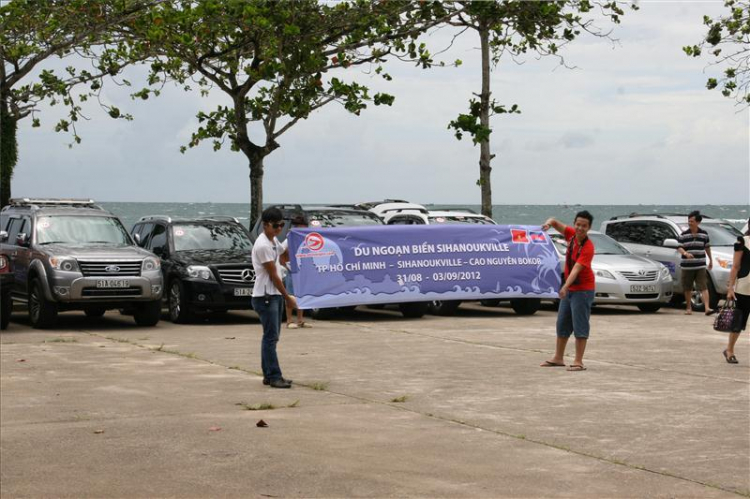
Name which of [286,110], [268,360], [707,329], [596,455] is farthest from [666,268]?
[596,455]

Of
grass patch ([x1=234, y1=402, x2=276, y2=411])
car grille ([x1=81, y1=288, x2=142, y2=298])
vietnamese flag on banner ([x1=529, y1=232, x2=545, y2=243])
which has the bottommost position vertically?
grass patch ([x1=234, y1=402, x2=276, y2=411])

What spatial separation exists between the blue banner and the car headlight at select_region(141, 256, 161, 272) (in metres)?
2.30

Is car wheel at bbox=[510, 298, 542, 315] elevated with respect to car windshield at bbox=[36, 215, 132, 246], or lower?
lower

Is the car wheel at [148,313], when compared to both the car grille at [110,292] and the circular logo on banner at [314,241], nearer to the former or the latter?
the car grille at [110,292]

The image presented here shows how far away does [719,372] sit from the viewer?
12.6 meters

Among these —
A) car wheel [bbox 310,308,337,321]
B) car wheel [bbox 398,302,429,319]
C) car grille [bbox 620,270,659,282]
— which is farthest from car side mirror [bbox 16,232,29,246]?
car grille [bbox 620,270,659,282]

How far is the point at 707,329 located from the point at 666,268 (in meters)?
3.79

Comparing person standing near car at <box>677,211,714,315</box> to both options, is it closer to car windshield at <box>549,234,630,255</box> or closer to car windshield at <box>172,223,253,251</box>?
car windshield at <box>549,234,630,255</box>

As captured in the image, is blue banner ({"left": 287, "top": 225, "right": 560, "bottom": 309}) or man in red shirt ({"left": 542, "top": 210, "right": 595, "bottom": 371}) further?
blue banner ({"left": 287, "top": 225, "right": 560, "bottom": 309})

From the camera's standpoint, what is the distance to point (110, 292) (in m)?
17.8

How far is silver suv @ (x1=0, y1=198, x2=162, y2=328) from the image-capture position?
1769 centimetres

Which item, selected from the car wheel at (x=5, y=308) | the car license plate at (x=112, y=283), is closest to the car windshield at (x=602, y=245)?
the car license plate at (x=112, y=283)

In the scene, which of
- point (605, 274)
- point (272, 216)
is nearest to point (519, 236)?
point (605, 274)

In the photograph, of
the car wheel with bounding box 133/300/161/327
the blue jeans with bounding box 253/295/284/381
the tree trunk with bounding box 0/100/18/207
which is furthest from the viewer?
the tree trunk with bounding box 0/100/18/207
